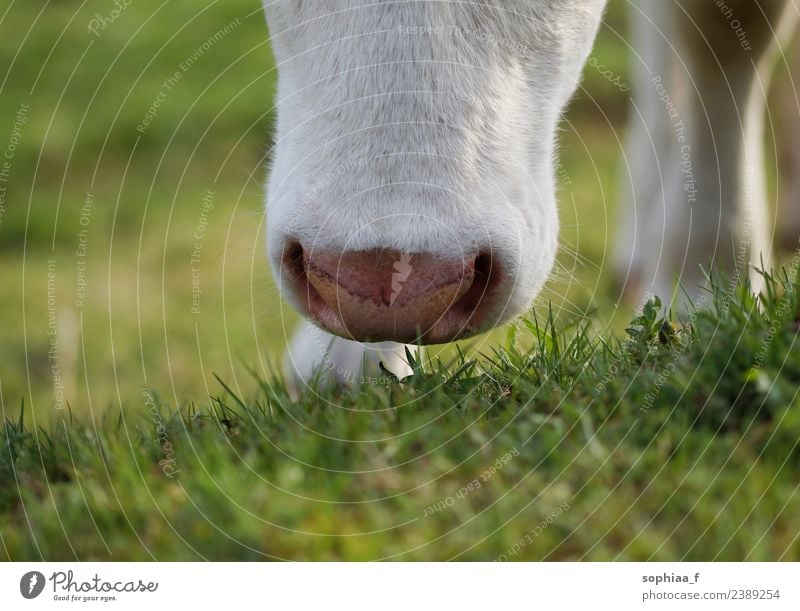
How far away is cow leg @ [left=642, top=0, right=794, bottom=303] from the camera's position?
366cm

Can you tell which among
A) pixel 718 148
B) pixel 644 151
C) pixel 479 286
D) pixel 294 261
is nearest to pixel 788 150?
pixel 644 151

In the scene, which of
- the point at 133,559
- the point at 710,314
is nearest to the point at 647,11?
the point at 710,314

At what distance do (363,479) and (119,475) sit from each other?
47 cm

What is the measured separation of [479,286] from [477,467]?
1.37 feet

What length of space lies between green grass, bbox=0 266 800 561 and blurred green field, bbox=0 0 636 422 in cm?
209

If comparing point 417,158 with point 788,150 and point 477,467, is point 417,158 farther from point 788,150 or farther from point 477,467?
point 788,150

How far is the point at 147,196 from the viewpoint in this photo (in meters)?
6.41

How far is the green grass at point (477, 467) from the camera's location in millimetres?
1737

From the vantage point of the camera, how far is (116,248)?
5.91 m

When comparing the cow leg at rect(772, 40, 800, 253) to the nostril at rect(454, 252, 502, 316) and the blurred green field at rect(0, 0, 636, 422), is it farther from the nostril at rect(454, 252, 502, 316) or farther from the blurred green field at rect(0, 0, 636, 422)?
the nostril at rect(454, 252, 502, 316)

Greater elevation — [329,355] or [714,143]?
[714,143]

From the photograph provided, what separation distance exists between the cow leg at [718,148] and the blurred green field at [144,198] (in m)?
0.50

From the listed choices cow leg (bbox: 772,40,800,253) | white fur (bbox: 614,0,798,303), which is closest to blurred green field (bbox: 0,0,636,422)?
white fur (bbox: 614,0,798,303)

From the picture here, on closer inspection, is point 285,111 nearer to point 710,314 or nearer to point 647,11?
point 710,314
